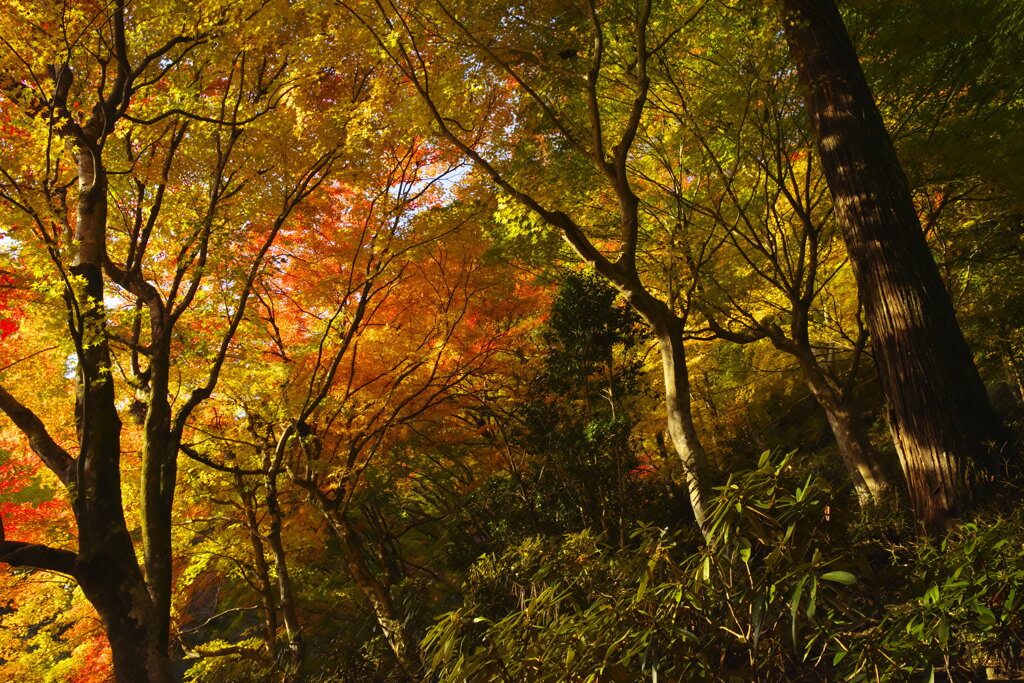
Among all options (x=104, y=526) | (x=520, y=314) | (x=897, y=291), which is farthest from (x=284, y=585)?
(x=897, y=291)

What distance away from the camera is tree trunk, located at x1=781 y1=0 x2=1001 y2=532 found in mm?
4148

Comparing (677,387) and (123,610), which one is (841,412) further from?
(123,610)

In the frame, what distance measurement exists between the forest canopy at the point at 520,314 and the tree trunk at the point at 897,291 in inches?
1.0

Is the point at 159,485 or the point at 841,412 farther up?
the point at 159,485

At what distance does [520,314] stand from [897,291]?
6.57 meters

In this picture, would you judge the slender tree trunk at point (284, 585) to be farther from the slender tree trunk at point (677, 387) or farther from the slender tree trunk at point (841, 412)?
the slender tree trunk at point (841, 412)

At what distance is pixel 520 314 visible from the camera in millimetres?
10570

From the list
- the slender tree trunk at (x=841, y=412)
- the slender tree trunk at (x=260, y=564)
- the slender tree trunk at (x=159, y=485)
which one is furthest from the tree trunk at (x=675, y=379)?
the slender tree trunk at (x=260, y=564)

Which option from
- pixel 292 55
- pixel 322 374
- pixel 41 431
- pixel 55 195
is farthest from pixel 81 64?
pixel 322 374

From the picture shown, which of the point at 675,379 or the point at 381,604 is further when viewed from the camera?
the point at 381,604

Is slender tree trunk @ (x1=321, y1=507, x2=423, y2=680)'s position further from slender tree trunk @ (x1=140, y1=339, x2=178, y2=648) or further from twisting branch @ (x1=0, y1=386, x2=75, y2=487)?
twisting branch @ (x1=0, y1=386, x2=75, y2=487)

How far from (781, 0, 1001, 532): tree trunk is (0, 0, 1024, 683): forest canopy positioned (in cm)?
3

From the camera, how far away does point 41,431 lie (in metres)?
5.25

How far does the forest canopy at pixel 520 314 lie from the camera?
7.02ft
